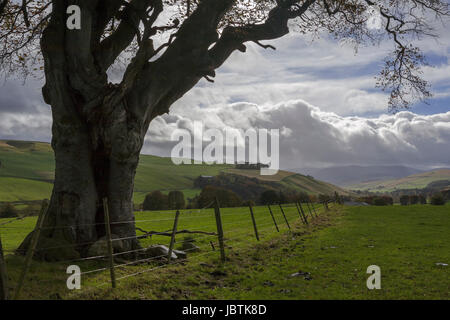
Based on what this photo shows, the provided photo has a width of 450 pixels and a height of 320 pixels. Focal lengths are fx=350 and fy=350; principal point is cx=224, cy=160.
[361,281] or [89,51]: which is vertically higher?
[89,51]

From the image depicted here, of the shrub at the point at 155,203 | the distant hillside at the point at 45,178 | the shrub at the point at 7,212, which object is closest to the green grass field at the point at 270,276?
the shrub at the point at 7,212

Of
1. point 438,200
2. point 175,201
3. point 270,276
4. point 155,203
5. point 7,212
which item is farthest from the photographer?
point 155,203

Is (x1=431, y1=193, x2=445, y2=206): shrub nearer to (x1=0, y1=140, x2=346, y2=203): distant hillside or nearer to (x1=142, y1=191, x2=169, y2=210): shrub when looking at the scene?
(x1=142, y1=191, x2=169, y2=210): shrub

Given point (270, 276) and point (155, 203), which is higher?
point (270, 276)

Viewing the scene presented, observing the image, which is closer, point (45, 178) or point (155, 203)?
point (155, 203)

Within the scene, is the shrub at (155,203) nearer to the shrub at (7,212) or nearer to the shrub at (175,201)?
the shrub at (175,201)

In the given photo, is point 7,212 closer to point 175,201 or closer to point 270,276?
point 175,201

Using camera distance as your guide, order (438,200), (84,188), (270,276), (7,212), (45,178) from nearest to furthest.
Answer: (270,276) < (84,188) < (7,212) < (438,200) < (45,178)

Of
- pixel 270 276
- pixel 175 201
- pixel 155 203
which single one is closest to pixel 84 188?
pixel 270 276

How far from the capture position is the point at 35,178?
138m

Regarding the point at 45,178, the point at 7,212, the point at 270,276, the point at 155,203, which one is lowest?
the point at 7,212
